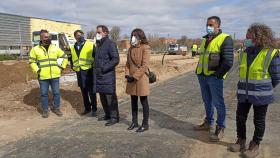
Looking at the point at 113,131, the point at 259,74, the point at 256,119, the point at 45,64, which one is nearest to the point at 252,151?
the point at 256,119

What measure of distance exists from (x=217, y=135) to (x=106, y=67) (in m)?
2.55

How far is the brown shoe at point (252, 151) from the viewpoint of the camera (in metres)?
4.66

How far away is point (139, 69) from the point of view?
19.4ft

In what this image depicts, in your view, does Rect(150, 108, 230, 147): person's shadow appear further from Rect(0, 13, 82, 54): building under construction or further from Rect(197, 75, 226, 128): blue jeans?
Rect(0, 13, 82, 54): building under construction

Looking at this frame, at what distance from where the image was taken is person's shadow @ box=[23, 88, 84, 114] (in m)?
8.54

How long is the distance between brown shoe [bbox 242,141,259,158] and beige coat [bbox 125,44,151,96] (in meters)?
2.06

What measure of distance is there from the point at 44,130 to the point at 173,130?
2493 millimetres

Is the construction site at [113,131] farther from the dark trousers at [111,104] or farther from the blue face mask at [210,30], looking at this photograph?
the blue face mask at [210,30]

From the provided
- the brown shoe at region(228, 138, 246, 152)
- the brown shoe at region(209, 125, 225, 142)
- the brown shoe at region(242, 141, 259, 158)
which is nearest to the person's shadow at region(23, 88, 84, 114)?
the brown shoe at region(209, 125, 225, 142)

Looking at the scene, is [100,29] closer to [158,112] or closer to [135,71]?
[135,71]

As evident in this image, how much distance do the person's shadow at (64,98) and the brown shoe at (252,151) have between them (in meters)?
4.51

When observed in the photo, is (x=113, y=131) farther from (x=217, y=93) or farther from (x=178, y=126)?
(x=217, y=93)

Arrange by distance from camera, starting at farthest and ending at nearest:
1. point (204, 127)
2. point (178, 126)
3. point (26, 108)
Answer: point (26, 108) → point (178, 126) → point (204, 127)

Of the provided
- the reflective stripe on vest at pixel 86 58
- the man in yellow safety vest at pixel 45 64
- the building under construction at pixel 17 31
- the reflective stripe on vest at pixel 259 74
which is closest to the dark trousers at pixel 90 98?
the reflective stripe on vest at pixel 86 58
